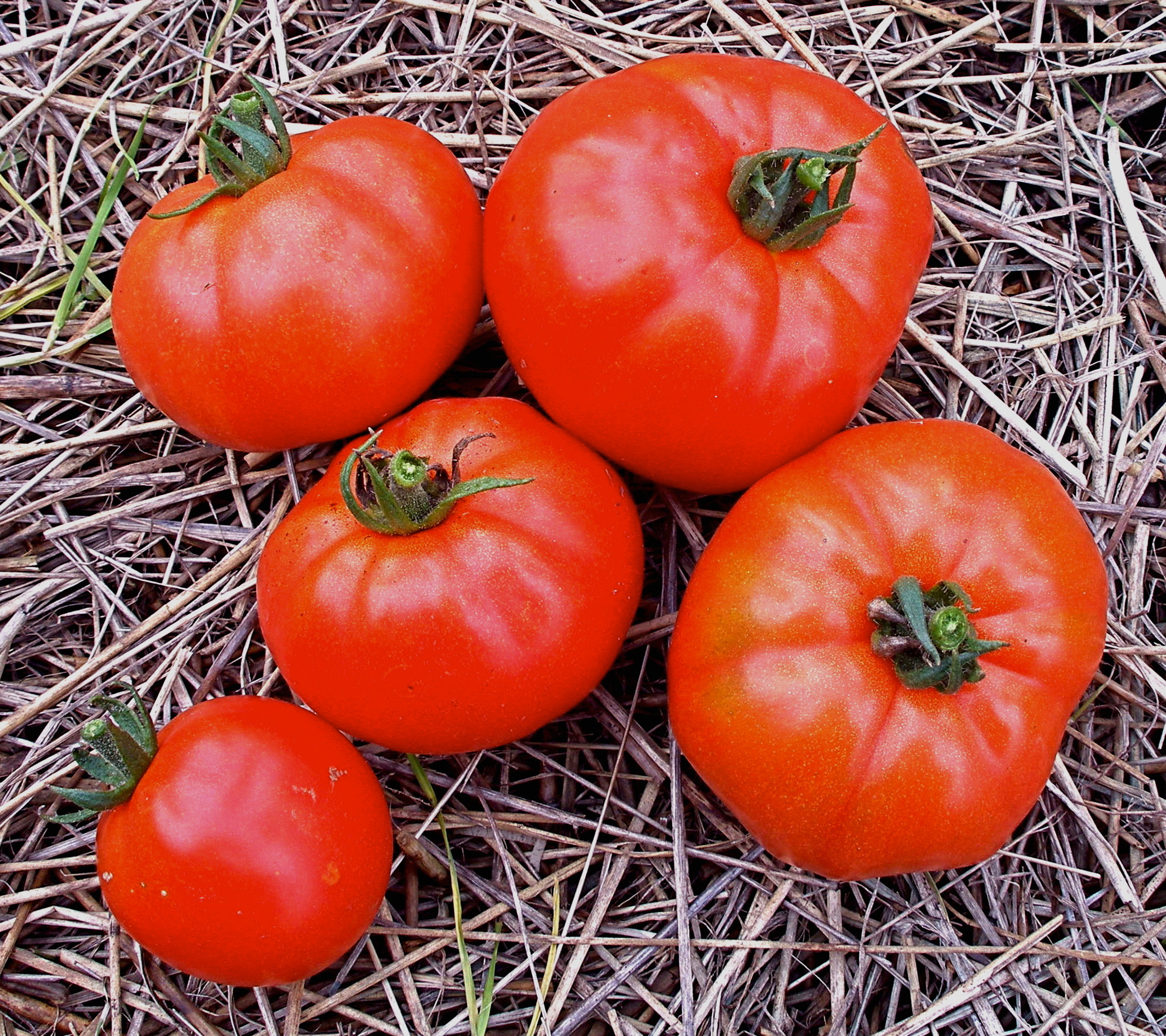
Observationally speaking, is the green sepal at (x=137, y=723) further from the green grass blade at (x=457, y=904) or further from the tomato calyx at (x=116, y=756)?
the green grass blade at (x=457, y=904)

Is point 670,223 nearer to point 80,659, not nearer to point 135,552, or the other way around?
point 135,552

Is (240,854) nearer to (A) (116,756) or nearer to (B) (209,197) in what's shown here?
(A) (116,756)

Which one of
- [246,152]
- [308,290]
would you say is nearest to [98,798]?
[308,290]

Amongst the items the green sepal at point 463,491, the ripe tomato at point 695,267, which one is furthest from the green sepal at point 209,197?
the green sepal at point 463,491

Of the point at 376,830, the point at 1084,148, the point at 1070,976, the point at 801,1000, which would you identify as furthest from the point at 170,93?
the point at 1070,976

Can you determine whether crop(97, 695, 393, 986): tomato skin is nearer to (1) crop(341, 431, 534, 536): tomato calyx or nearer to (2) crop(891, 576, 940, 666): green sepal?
(1) crop(341, 431, 534, 536): tomato calyx

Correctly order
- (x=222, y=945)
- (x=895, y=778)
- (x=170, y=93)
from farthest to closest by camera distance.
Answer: (x=170, y=93)
(x=222, y=945)
(x=895, y=778)
